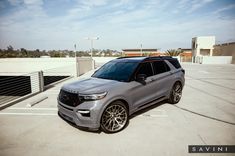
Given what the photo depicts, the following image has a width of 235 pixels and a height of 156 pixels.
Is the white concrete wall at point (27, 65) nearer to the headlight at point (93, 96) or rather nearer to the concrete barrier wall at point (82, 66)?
the concrete barrier wall at point (82, 66)

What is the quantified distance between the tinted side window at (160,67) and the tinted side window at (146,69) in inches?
11.0

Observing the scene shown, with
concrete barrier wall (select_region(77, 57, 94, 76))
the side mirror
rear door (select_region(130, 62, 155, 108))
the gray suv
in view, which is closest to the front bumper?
the gray suv

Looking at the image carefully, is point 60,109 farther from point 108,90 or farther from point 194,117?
point 194,117

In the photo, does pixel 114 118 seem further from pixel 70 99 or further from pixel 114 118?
pixel 70 99

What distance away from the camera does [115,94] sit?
3.78 m

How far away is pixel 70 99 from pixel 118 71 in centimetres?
170

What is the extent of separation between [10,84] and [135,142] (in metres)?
6.91

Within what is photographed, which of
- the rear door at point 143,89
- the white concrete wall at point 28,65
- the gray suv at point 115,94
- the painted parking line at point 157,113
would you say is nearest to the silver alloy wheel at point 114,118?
the gray suv at point 115,94

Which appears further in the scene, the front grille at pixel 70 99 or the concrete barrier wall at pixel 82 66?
the concrete barrier wall at pixel 82 66

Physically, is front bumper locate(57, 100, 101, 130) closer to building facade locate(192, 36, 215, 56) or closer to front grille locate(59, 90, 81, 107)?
front grille locate(59, 90, 81, 107)

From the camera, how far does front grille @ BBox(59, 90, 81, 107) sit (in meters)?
3.69

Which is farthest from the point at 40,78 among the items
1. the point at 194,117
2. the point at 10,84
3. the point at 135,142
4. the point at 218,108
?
the point at 218,108

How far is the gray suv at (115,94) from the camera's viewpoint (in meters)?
3.60

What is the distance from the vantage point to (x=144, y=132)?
12.9ft
